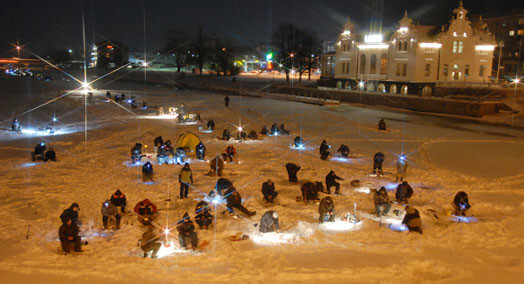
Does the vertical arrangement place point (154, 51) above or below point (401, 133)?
above

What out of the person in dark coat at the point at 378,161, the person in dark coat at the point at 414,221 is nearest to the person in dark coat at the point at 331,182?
the person in dark coat at the point at 378,161

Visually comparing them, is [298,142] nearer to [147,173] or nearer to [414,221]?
[147,173]

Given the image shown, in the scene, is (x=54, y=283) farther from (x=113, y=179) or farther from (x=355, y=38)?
(x=355, y=38)

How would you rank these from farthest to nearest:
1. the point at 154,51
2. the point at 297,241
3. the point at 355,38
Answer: the point at 154,51, the point at 355,38, the point at 297,241

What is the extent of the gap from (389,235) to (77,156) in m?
15.3

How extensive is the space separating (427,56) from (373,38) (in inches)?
306

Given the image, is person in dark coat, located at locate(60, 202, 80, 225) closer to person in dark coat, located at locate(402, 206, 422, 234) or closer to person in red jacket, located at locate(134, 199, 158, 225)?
person in red jacket, located at locate(134, 199, 158, 225)

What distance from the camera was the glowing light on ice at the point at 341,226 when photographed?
35.8 ft

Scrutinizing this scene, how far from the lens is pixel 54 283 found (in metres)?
7.66

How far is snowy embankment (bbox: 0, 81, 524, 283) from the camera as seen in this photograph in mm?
8391

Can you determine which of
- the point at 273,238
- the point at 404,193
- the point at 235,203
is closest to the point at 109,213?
the point at 235,203

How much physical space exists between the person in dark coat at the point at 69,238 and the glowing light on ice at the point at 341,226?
5972 millimetres

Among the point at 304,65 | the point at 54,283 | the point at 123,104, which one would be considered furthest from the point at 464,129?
the point at 304,65

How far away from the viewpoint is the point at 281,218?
38.4ft
